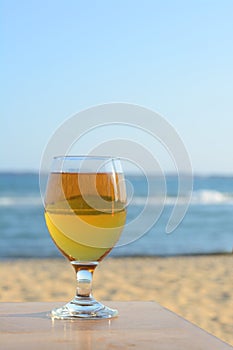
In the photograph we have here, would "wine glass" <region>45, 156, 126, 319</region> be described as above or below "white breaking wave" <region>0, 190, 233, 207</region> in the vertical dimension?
below

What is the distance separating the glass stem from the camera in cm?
98

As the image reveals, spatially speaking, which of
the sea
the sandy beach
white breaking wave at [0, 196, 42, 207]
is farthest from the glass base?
white breaking wave at [0, 196, 42, 207]

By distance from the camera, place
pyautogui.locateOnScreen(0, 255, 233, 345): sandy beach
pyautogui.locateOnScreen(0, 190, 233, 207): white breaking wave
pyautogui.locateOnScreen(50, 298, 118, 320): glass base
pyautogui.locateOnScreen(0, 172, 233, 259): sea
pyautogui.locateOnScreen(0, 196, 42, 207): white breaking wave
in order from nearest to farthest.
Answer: pyautogui.locateOnScreen(50, 298, 118, 320): glass base
pyautogui.locateOnScreen(0, 255, 233, 345): sandy beach
pyautogui.locateOnScreen(0, 172, 233, 259): sea
pyautogui.locateOnScreen(0, 190, 233, 207): white breaking wave
pyautogui.locateOnScreen(0, 196, 42, 207): white breaking wave

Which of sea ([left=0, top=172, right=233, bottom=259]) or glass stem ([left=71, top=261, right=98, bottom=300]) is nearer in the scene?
glass stem ([left=71, top=261, right=98, bottom=300])

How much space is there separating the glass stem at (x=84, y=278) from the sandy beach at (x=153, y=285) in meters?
2.77

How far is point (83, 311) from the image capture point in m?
0.97

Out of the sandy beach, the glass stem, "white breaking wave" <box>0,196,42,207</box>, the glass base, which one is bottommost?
the sandy beach

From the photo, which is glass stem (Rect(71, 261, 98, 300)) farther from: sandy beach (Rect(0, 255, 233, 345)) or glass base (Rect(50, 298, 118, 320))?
sandy beach (Rect(0, 255, 233, 345))

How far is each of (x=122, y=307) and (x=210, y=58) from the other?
14.7 metres

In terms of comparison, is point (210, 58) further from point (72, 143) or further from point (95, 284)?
point (72, 143)

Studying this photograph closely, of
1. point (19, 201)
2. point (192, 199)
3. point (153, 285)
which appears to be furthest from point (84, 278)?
point (192, 199)

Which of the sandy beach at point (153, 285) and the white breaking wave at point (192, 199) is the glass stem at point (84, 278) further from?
the white breaking wave at point (192, 199)

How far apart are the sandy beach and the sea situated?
34.0 inches

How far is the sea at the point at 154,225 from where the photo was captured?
10273 mm
